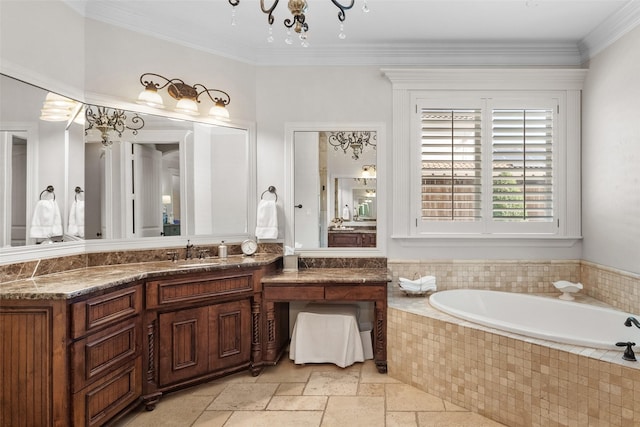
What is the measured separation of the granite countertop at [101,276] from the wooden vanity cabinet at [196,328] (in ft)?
0.20

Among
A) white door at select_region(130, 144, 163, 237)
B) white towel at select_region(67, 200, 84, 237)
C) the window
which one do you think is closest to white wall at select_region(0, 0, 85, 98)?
white door at select_region(130, 144, 163, 237)

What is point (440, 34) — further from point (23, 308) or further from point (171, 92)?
point (23, 308)

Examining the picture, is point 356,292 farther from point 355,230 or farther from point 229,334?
point 229,334

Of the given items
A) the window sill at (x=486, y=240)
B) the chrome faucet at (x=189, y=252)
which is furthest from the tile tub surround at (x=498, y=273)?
the chrome faucet at (x=189, y=252)

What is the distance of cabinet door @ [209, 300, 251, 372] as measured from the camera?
2.62 m

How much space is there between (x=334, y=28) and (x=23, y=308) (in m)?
2.74

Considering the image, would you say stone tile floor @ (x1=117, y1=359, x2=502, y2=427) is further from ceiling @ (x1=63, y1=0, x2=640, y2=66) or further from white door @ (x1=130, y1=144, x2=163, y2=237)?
ceiling @ (x1=63, y1=0, x2=640, y2=66)

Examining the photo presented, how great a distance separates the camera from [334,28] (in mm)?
2992

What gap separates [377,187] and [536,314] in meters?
1.61

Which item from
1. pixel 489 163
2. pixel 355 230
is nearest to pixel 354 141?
pixel 355 230

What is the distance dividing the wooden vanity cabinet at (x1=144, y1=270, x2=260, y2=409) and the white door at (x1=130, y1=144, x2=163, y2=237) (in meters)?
0.64

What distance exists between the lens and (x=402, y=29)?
301 centimetres

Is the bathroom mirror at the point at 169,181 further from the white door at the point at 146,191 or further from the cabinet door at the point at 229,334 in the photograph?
the cabinet door at the point at 229,334

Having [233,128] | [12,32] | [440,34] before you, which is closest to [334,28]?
[440,34]
